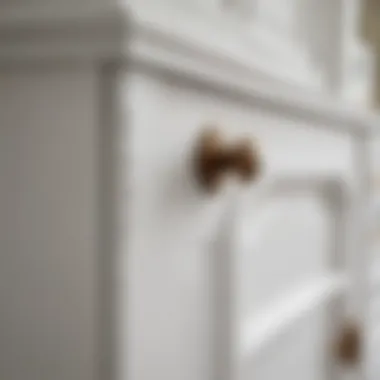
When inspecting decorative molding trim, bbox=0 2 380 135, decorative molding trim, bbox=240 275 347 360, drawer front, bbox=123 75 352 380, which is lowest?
decorative molding trim, bbox=240 275 347 360

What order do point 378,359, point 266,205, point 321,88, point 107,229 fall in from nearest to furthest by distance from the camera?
point 107,229
point 266,205
point 321,88
point 378,359

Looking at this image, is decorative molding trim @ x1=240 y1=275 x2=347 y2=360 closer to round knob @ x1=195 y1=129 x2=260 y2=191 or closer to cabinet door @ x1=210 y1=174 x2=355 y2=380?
cabinet door @ x1=210 y1=174 x2=355 y2=380

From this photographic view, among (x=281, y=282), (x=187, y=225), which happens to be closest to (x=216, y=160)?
(x=187, y=225)

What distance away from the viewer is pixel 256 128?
0.54 metres

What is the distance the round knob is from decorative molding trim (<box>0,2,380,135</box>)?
0.12 feet

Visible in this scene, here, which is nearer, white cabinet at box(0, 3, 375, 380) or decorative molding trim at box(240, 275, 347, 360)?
white cabinet at box(0, 3, 375, 380)

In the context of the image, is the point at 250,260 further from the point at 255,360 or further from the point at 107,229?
the point at 107,229

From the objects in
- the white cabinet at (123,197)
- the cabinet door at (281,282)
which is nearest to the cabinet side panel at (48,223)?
the white cabinet at (123,197)

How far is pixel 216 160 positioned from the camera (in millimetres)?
426

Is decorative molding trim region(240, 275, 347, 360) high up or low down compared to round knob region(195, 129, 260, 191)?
down

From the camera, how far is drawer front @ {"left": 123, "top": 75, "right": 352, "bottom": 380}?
0.36 m

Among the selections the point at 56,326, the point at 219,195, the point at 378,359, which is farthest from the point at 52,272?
the point at 378,359

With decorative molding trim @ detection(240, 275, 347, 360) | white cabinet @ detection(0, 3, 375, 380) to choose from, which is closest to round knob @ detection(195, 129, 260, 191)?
Answer: white cabinet @ detection(0, 3, 375, 380)

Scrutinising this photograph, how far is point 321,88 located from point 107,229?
0.48 meters
